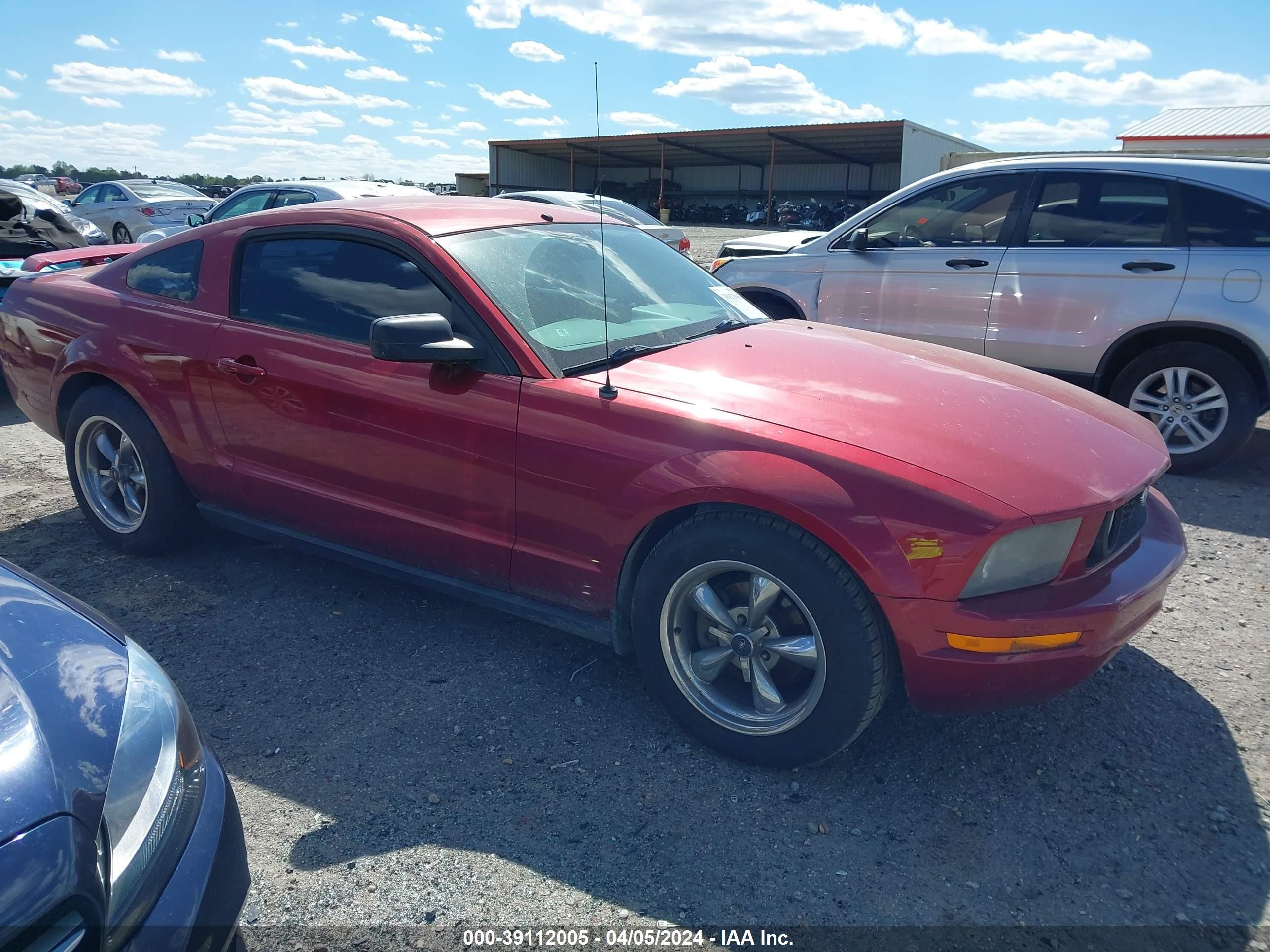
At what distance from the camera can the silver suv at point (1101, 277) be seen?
512cm

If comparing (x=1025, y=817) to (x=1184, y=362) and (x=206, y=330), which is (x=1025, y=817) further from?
(x=1184, y=362)

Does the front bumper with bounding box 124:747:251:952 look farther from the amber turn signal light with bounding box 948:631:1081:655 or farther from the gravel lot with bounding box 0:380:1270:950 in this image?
the amber turn signal light with bounding box 948:631:1081:655

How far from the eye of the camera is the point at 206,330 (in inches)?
142

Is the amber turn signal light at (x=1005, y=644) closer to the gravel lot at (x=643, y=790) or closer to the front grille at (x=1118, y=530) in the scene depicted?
the front grille at (x=1118, y=530)

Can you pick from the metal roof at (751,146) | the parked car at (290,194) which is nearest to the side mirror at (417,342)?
the parked car at (290,194)

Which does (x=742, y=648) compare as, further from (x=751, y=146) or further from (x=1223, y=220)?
(x=751, y=146)

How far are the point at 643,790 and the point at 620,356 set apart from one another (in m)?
1.42

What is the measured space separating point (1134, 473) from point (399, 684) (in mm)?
2500

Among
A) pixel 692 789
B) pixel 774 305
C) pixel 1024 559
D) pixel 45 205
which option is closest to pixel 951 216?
pixel 774 305

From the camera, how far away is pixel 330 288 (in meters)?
3.37

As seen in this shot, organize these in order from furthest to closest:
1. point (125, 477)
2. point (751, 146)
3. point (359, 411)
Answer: point (751, 146) → point (125, 477) → point (359, 411)

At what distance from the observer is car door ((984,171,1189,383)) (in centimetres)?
529

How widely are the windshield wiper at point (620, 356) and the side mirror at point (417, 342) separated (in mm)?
342

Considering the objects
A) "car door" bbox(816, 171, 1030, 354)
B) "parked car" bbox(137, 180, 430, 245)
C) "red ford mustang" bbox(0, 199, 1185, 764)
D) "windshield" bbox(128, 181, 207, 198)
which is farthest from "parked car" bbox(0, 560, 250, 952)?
"windshield" bbox(128, 181, 207, 198)
